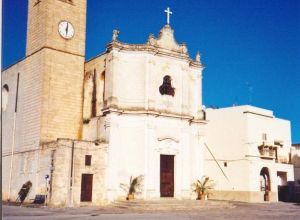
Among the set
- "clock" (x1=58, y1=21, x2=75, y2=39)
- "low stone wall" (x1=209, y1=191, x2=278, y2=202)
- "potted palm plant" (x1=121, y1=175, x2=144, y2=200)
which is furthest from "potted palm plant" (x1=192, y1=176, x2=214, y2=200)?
"clock" (x1=58, y1=21, x2=75, y2=39)

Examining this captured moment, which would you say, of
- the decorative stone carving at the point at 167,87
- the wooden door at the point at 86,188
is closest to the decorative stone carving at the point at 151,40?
the decorative stone carving at the point at 167,87

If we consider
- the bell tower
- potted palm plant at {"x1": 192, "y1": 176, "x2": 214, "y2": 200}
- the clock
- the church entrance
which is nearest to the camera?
the bell tower

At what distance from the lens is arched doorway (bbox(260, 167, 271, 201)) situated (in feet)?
112

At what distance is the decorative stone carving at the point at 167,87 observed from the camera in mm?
28250

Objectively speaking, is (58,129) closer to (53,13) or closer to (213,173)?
(53,13)

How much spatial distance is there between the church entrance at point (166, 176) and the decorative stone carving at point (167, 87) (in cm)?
471

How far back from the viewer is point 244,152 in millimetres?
32469

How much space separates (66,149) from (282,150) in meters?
22.7

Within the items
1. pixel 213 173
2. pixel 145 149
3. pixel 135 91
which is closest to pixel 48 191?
pixel 145 149

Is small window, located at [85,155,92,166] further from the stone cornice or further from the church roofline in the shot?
the church roofline

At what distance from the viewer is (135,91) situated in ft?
89.4

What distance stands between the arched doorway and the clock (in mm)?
20533

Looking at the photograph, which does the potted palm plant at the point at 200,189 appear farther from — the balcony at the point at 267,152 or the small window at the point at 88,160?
the small window at the point at 88,160

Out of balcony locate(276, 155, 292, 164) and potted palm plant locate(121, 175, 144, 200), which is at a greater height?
balcony locate(276, 155, 292, 164)
